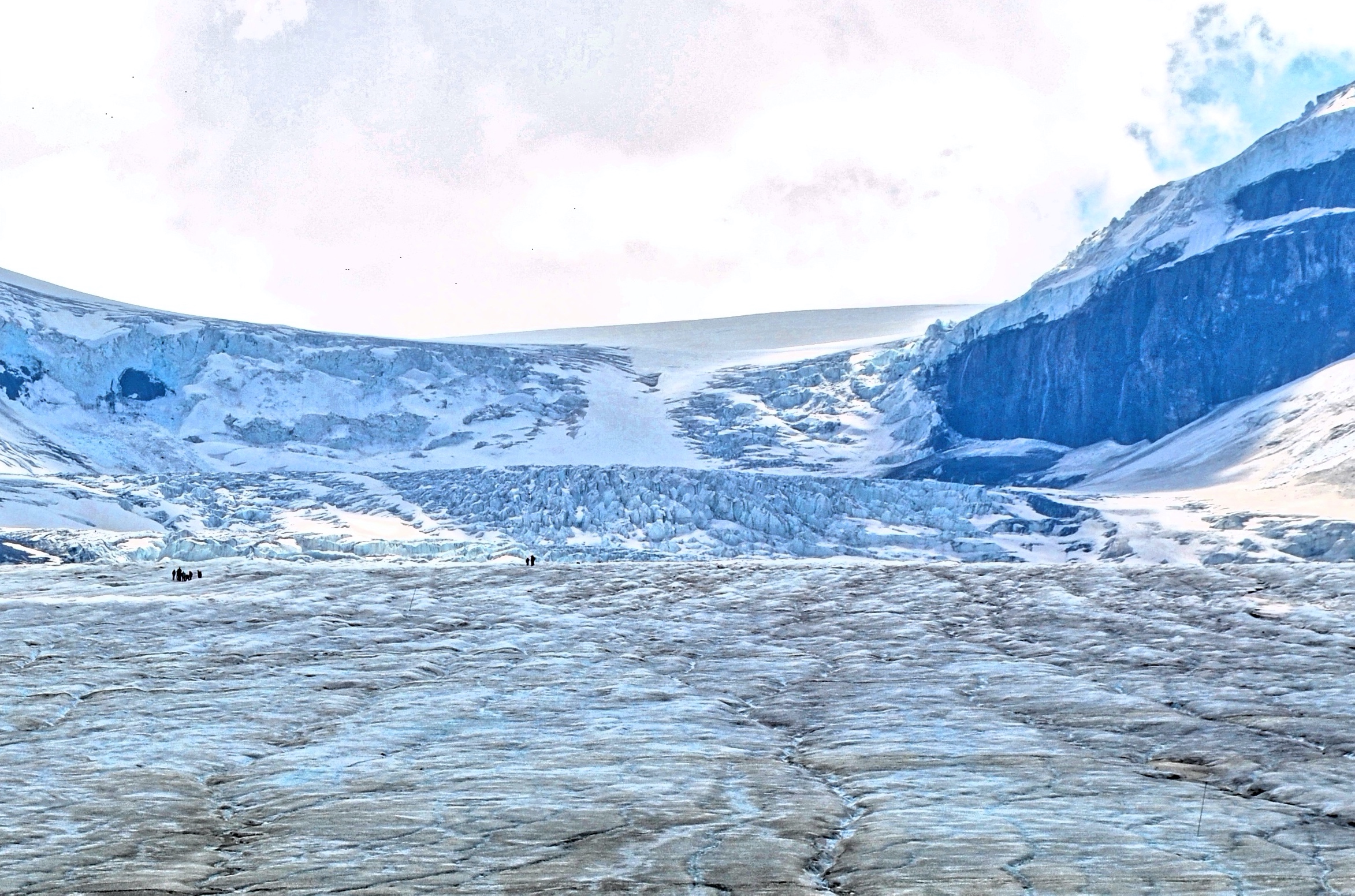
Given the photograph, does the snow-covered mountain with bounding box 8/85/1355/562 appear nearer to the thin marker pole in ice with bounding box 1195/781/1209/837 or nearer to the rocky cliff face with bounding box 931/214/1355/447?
the rocky cliff face with bounding box 931/214/1355/447

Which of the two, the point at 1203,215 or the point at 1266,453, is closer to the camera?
the point at 1266,453

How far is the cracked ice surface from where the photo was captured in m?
5.39

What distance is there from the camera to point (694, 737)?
26.0 feet

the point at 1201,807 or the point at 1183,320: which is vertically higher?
the point at 1183,320

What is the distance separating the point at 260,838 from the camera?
19.1 feet

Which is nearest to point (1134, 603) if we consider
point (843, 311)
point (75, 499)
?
point (75, 499)

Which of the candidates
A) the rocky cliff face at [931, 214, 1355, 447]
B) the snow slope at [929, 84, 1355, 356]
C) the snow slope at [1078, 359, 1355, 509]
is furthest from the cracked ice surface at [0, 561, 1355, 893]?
the snow slope at [929, 84, 1355, 356]

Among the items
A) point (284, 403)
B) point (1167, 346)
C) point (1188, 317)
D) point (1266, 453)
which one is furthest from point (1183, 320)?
point (284, 403)

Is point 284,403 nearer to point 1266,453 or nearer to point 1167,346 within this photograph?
point 1266,453

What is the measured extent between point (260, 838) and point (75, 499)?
3443cm

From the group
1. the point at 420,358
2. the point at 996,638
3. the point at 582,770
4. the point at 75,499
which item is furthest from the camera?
the point at 420,358

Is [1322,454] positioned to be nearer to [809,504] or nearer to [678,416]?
[809,504]

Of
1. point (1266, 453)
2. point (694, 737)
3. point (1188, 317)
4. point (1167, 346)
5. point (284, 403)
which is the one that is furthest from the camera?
point (1167, 346)

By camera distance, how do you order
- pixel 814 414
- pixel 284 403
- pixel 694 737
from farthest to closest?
pixel 814 414, pixel 284 403, pixel 694 737
